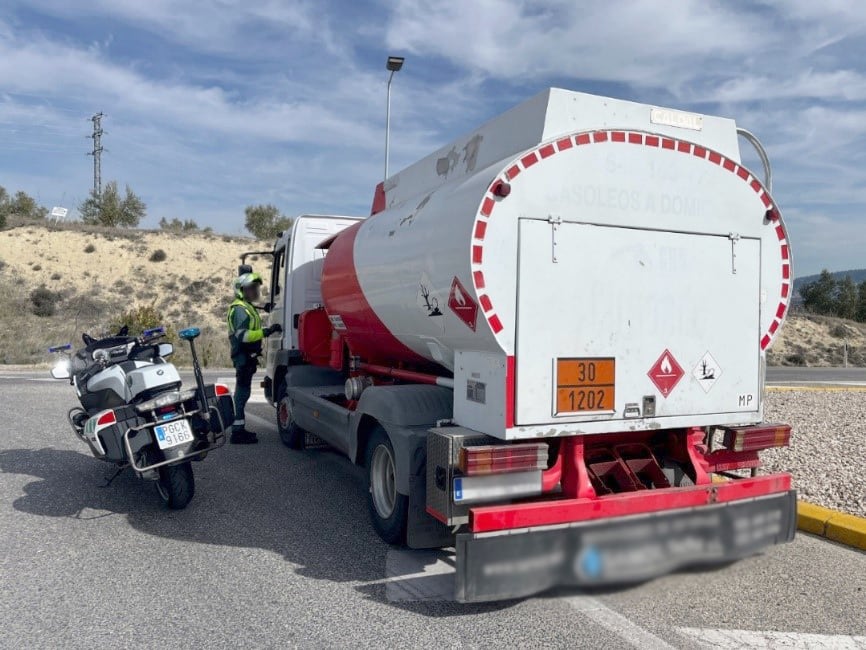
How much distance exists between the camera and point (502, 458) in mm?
3973

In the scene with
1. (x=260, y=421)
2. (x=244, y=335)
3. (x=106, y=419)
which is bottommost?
(x=260, y=421)

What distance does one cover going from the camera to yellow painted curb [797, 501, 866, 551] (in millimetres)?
5069

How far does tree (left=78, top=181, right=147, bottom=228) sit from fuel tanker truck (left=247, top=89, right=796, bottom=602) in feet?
161

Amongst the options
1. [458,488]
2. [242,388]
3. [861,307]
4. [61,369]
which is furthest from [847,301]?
[458,488]

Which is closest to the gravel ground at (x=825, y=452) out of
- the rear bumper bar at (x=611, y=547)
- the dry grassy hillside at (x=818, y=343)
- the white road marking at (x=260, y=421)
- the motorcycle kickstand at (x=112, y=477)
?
the rear bumper bar at (x=611, y=547)

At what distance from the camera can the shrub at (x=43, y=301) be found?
35250 mm

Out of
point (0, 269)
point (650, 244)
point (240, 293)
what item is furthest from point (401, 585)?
point (0, 269)

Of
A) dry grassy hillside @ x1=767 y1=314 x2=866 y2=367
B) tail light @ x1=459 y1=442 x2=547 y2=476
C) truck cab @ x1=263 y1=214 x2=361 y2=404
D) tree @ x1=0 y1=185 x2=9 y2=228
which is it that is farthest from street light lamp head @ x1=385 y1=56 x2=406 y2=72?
tree @ x1=0 y1=185 x2=9 y2=228

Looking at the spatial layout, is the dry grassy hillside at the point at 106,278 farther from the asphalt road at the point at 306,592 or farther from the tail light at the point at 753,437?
the tail light at the point at 753,437

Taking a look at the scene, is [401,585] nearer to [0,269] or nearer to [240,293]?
[240,293]

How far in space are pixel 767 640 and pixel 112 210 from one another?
51883mm

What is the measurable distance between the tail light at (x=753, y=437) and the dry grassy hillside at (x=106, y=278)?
91.0 feet

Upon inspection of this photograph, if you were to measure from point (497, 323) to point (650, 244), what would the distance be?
1.16m

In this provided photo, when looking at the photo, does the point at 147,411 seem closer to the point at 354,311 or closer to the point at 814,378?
the point at 354,311
